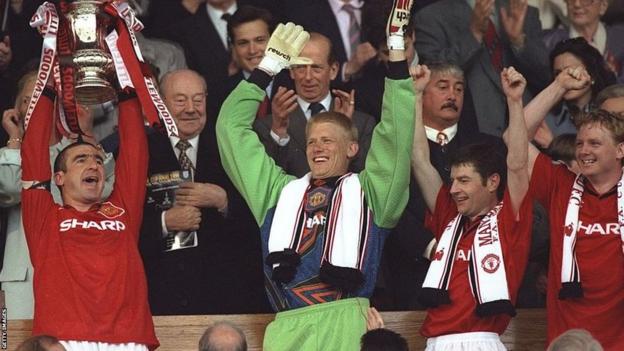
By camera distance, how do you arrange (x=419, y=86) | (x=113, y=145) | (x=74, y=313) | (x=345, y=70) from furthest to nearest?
(x=345, y=70)
(x=113, y=145)
(x=419, y=86)
(x=74, y=313)

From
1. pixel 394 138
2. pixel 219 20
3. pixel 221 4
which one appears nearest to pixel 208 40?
pixel 219 20

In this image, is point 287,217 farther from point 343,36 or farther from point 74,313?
point 343,36

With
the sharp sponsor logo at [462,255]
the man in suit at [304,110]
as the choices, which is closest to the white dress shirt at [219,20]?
the man in suit at [304,110]

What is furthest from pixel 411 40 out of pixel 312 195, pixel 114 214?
pixel 114 214

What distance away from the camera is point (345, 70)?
437 inches

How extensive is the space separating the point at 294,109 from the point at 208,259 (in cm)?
109

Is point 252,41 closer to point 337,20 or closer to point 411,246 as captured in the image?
point 337,20

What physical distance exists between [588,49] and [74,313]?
3.95 meters

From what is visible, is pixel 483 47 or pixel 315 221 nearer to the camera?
pixel 315 221

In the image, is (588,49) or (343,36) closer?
(588,49)

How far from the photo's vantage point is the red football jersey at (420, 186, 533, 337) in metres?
8.70

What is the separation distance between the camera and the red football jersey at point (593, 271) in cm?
862

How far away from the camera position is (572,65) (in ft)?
34.2

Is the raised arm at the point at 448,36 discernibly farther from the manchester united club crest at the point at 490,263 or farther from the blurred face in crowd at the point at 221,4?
the manchester united club crest at the point at 490,263
